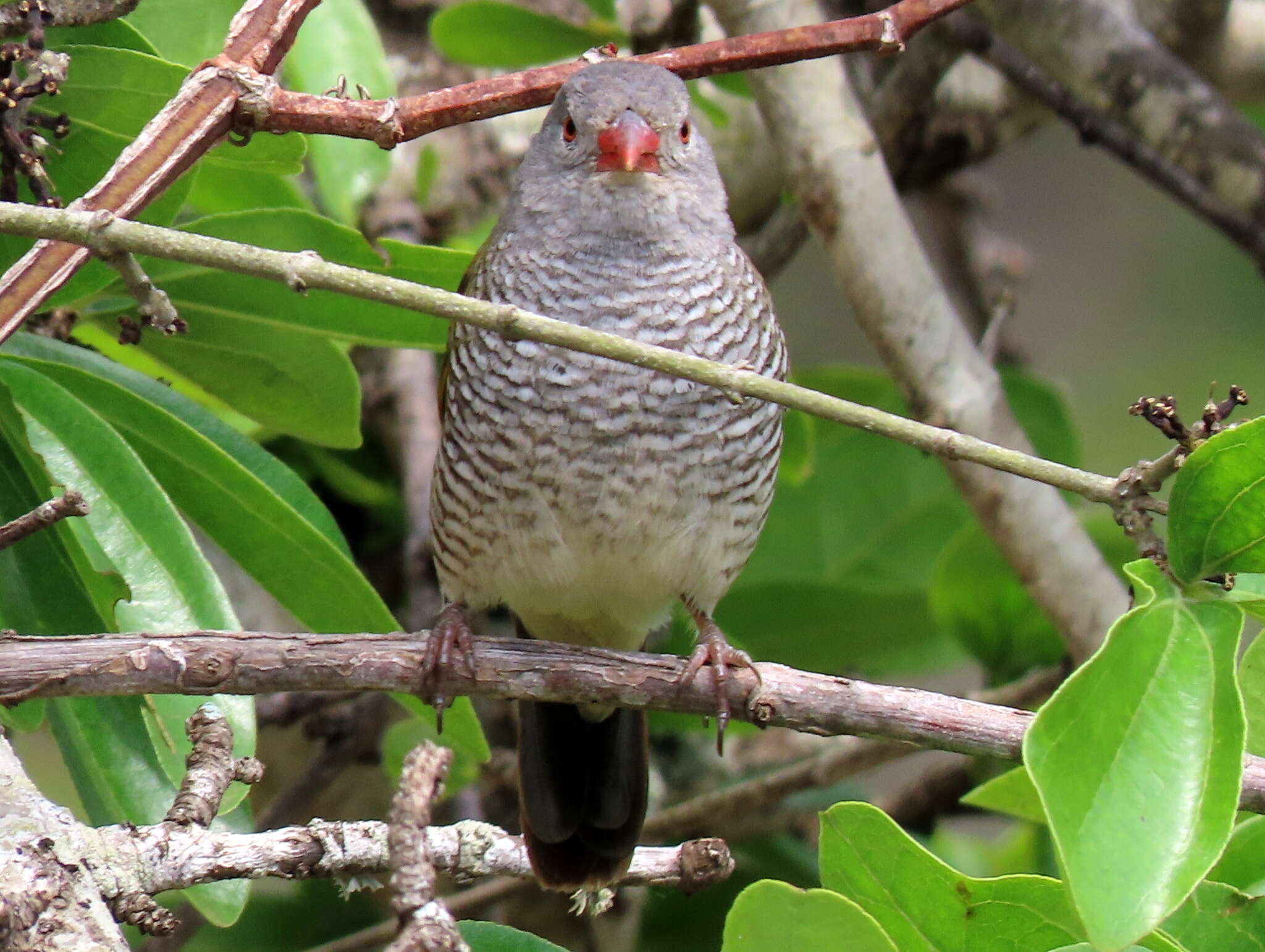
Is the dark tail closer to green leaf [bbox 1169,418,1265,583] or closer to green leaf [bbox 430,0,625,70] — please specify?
green leaf [bbox 1169,418,1265,583]

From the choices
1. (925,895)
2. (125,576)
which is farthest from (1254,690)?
(125,576)

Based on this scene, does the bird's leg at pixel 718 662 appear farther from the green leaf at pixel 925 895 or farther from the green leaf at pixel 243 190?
the green leaf at pixel 243 190

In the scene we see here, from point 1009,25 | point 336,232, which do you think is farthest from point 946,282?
point 336,232

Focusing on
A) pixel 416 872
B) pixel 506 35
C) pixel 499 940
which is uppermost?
pixel 506 35

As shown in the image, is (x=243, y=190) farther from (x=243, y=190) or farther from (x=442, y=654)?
(x=442, y=654)

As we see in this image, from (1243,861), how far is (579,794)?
45.8 inches

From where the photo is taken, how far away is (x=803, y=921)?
1477 mm

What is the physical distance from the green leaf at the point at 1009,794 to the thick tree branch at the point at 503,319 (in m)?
0.61

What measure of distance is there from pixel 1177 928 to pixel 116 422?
4.88 ft

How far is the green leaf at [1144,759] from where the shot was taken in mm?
1328

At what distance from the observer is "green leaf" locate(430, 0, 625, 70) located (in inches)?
124

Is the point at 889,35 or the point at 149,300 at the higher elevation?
the point at 889,35

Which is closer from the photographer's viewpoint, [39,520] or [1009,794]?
[39,520]

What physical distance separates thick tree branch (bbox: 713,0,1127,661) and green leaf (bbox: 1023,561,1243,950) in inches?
46.7
